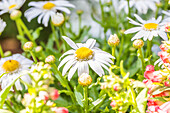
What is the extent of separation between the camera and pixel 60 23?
24.6 inches

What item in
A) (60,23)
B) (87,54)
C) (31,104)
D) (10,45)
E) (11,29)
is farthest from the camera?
(10,45)

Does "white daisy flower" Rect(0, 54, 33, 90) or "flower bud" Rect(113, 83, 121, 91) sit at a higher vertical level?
"flower bud" Rect(113, 83, 121, 91)

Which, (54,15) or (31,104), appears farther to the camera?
(54,15)

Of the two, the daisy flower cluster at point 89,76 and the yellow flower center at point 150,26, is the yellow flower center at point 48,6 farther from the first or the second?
the yellow flower center at point 150,26

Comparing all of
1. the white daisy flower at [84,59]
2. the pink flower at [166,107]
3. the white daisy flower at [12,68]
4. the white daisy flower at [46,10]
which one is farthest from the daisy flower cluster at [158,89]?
the white daisy flower at [46,10]

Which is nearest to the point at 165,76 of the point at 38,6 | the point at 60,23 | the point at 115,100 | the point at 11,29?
the point at 115,100

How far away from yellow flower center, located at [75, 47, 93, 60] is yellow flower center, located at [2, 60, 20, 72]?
0.54 feet

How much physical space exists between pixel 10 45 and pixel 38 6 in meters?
1.11

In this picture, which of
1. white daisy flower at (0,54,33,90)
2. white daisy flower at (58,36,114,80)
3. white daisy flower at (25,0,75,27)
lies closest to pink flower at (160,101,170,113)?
white daisy flower at (58,36,114,80)

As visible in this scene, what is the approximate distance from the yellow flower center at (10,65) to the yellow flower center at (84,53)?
0.16m

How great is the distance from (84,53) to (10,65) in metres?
0.19

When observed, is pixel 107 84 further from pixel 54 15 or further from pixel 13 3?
pixel 13 3

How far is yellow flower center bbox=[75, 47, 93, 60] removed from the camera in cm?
50

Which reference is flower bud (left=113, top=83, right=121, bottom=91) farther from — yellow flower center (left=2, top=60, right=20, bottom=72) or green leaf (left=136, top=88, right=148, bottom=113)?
yellow flower center (left=2, top=60, right=20, bottom=72)
